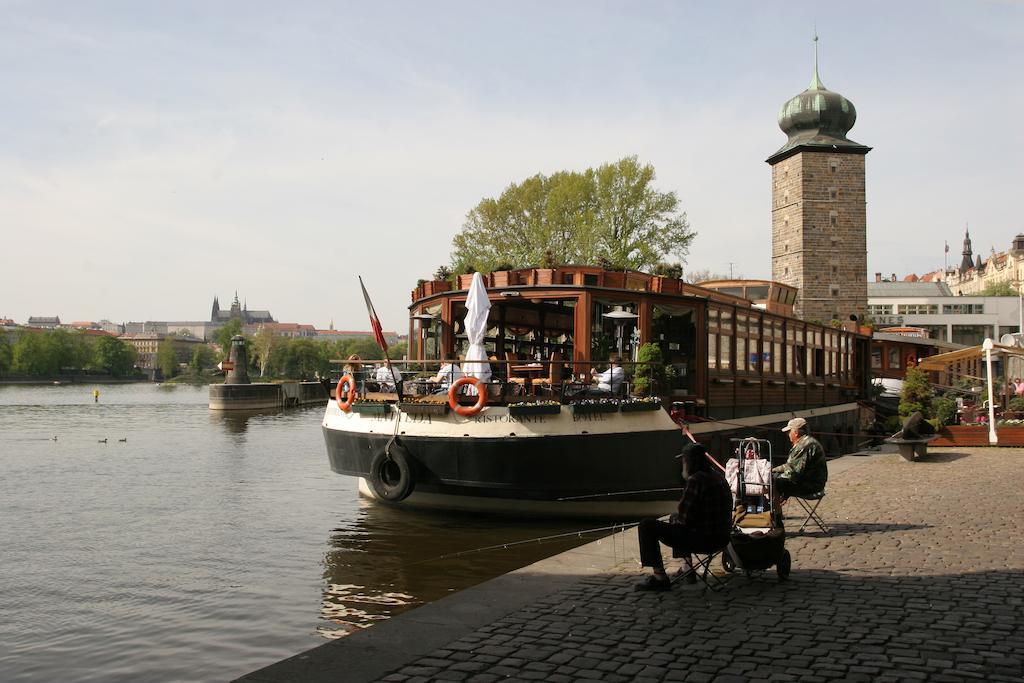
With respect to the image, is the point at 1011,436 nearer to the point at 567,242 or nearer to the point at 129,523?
the point at 129,523

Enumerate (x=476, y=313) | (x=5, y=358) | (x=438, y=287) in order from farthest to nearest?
(x=5, y=358) → (x=438, y=287) → (x=476, y=313)

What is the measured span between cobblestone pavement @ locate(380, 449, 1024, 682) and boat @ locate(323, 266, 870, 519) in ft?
11.5

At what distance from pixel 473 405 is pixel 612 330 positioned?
12.2ft

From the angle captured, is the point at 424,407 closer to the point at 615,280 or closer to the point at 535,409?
the point at 535,409

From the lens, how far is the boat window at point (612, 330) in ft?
52.7

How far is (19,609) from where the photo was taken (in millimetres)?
10680

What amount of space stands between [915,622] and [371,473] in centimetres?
944

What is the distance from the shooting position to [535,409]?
13586 millimetres

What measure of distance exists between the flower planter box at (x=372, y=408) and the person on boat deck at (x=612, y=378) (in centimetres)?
339

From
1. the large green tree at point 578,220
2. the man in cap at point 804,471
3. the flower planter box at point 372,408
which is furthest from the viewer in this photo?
the large green tree at point 578,220

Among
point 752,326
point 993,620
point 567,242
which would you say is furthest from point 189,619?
point 567,242

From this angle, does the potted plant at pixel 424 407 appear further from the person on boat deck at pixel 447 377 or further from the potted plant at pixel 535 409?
the potted plant at pixel 535 409

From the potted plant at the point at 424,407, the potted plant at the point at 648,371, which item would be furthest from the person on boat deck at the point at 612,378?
the potted plant at the point at 424,407

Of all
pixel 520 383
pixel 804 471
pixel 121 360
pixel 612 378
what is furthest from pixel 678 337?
pixel 121 360
